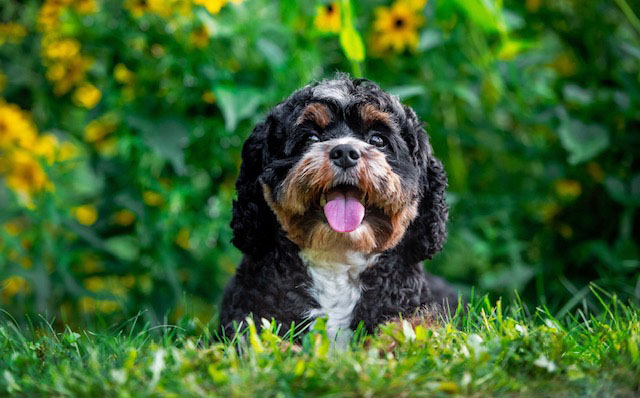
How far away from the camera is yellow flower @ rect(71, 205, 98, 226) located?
19.1 ft

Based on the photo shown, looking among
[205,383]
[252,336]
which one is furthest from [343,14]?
[205,383]

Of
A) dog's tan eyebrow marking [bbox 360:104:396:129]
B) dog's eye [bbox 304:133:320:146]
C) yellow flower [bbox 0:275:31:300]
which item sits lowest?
yellow flower [bbox 0:275:31:300]

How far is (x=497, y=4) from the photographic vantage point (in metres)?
4.63

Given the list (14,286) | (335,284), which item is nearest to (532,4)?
(335,284)

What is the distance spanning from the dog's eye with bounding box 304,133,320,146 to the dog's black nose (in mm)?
269

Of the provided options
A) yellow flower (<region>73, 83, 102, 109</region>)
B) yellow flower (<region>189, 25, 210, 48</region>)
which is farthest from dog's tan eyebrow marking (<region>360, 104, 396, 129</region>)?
yellow flower (<region>73, 83, 102, 109</region>)

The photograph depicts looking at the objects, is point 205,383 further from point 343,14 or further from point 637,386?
point 343,14

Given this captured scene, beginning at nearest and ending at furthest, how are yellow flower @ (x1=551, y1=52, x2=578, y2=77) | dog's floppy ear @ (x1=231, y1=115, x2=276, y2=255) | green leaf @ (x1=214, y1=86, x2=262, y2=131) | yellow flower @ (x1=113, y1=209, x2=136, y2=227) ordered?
dog's floppy ear @ (x1=231, y1=115, x2=276, y2=255) → green leaf @ (x1=214, y1=86, x2=262, y2=131) → yellow flower @ (x1=113, y1=209, x2=136, y2=227) → yellow flower @ (x1=551, y1=52, x2=578, y2=77)

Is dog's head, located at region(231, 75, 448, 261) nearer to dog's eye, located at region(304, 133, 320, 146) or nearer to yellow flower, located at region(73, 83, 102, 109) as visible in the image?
dog's eye, located at region(304, 133, 320, 146)

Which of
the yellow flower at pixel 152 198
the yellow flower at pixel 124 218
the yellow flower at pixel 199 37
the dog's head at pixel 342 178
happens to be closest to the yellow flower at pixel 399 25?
the yellow flower at pixel 199 37

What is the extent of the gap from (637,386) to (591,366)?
18cm

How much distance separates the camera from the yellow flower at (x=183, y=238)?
5568 mm

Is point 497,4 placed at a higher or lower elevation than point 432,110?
higher

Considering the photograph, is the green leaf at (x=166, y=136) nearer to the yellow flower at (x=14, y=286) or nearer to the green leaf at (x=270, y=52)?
the green leaf at (x=270, y=52)
